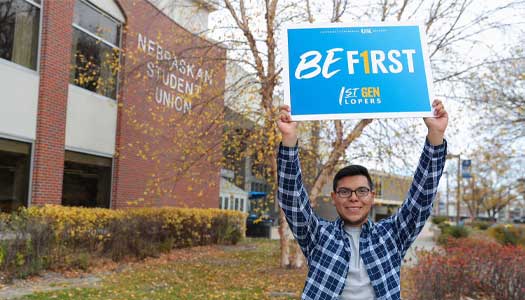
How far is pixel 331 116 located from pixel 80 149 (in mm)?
12708

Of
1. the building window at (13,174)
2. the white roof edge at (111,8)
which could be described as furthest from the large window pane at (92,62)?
the building window at (13,174)

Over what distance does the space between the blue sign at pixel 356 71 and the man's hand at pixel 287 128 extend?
0.18 meters

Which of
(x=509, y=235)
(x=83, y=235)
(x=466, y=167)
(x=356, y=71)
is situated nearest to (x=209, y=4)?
(x=83, y=235)

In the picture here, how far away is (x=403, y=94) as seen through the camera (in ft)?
9.66

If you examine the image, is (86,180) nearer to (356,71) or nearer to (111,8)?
(111,8)

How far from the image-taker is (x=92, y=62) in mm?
15086

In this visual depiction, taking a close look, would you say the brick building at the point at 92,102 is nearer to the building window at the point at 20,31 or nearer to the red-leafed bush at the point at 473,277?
the building window at the point at 20,31

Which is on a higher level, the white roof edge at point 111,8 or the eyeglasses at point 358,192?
the white roof edge at point 111,8

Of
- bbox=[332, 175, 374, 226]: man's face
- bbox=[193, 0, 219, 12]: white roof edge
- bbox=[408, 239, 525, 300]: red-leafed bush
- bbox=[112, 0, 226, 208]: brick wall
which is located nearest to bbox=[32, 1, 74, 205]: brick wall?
bbox=[112, 0, 226, 208]: brick wall

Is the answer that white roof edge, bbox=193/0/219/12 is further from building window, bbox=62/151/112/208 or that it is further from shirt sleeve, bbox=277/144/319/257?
shirt sleeve, bbox=277/144/319/257

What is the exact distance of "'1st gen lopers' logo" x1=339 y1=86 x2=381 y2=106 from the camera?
2.97 metres

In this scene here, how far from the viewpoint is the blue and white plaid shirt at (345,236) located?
248 centimetres

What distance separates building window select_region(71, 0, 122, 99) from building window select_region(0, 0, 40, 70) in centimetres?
130

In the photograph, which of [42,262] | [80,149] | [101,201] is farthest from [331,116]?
[101,201]
